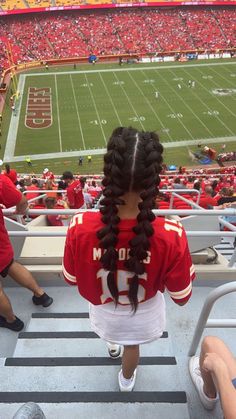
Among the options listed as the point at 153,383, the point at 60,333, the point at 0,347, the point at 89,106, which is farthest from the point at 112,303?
the point at 89,106

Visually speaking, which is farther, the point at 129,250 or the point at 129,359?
the point at 129,359

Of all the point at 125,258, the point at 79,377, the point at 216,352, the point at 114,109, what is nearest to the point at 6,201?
the point at 125,258

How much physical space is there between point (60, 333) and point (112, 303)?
101 cm

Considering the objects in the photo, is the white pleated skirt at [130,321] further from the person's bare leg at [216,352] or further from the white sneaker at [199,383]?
the white sneaker at [199,383]

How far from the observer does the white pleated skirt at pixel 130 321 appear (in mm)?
2053

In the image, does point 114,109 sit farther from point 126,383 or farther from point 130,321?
point 130,321

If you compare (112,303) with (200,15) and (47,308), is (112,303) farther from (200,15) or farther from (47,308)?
(200,15)

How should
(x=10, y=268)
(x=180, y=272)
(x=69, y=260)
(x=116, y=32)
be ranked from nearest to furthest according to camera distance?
(x=180, y=272), (x=69, y=260), (x=10, y=268), (x=116, y=32)

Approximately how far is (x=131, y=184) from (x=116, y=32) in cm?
4244

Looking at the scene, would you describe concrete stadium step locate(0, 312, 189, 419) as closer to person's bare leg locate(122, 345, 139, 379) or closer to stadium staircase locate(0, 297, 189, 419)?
stadium staircase locate(0, 297, 189, 419)

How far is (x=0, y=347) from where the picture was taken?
2877 millimetres

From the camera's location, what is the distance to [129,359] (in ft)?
7.42

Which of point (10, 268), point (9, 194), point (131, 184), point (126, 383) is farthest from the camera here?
point (10, 268)

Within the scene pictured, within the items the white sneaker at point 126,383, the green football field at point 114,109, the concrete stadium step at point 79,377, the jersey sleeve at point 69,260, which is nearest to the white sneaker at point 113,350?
the concrete stadium step at point 79,377
